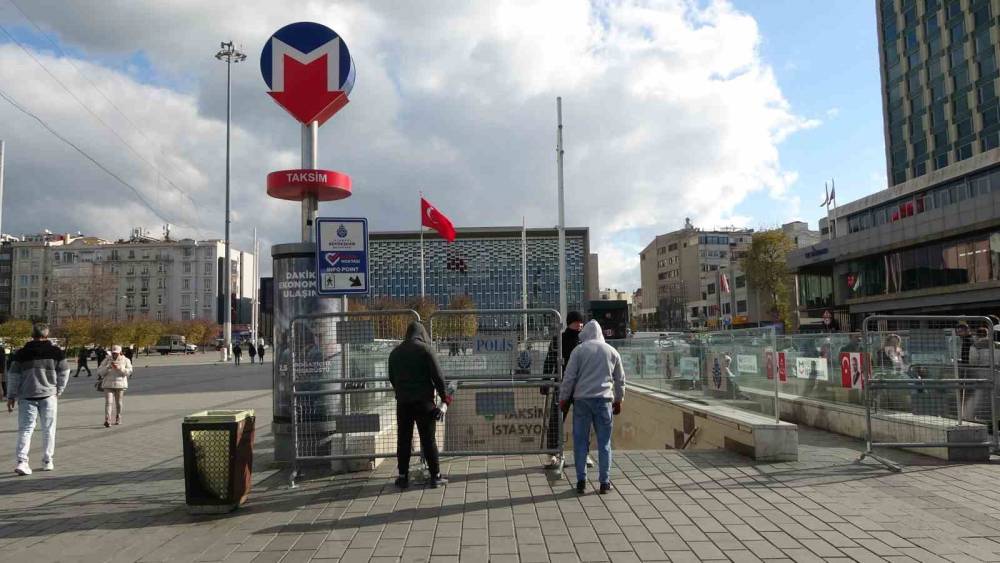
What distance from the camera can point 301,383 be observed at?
7.61 meters

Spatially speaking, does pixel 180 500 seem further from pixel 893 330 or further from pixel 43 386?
pixel 893 330

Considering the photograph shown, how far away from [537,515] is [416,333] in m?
2.19

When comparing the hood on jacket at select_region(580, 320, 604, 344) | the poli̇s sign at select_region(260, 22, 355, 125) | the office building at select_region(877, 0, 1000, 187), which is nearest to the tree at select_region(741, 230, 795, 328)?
the office building at select_region(877, 0, 1000, 187)

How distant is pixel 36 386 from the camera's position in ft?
28.8

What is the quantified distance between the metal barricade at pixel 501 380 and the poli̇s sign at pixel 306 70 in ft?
11.9

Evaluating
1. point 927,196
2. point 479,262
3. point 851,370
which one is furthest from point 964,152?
point 479,262

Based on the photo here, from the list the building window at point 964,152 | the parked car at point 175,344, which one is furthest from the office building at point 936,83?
the parked car at point 175,344

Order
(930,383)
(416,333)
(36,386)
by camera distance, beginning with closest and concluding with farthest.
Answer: (416,333) < (930,383) < (36,386)

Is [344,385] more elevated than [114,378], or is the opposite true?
[344,385]

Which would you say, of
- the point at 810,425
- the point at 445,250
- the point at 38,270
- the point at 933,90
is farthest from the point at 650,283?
the point at 810,425

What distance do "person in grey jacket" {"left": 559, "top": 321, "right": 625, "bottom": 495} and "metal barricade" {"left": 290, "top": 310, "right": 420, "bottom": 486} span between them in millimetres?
1903

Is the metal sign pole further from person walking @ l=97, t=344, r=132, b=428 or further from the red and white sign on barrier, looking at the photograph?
the red and white sign on barrier

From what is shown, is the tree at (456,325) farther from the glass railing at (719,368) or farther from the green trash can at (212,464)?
the glass railing at (719,368)

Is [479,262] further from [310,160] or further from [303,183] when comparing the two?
[303,183]
